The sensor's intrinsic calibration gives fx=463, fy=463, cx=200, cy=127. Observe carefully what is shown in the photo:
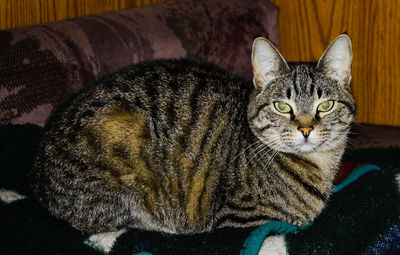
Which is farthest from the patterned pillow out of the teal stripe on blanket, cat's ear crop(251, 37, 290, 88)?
the teal stripe on blanket

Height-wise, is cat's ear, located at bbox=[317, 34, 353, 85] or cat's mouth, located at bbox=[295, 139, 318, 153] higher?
cat's ear, located at bbox=[317, 34, 353, 85]

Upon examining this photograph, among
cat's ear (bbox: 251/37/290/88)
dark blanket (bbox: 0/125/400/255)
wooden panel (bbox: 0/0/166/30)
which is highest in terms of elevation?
wooden panel (bbox: 0/0/166/30)

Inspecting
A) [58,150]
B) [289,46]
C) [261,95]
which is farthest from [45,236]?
[289,46]

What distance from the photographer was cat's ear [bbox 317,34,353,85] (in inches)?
60.2

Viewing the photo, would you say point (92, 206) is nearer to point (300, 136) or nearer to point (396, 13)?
point (300, 136)

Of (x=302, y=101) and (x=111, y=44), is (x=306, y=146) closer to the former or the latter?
(x=302, y=101)

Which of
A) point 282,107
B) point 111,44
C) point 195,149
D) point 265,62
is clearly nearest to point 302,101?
point 282,107

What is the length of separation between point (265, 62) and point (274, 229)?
0.56 m

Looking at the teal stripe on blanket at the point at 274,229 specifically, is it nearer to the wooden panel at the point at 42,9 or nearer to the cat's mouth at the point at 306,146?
the cat's mouth at the point at 306,146

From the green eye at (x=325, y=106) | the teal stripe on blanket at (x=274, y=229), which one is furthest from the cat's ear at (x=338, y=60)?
the teal stripe on blanket at (x=274, y=229)

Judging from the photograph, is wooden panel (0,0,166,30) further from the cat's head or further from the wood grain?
the cat's head

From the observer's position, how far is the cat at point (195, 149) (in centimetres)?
147

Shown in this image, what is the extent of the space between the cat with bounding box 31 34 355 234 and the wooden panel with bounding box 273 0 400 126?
3.31 ft

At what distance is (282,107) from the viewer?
156 centimetres
